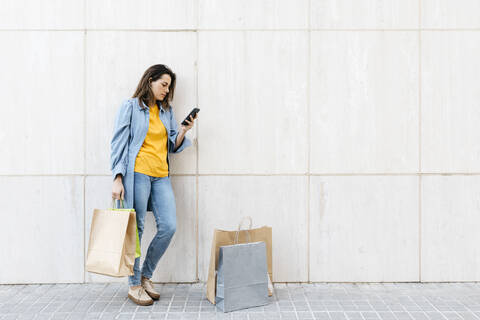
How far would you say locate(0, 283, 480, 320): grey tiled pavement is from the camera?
11.5 ft

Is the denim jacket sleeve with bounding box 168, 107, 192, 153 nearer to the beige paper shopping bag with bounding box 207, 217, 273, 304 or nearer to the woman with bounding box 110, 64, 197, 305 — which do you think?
the woman with bounding box 110, 64, 197, 305

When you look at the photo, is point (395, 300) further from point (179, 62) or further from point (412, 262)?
point (179, 62)

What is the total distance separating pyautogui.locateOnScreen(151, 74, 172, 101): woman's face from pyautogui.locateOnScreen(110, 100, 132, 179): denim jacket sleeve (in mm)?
334

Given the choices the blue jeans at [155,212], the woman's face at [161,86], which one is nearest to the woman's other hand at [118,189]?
the blue jeans at [155,212]

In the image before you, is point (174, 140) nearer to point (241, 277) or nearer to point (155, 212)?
point (155, 212)

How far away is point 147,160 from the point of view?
12.6 feet

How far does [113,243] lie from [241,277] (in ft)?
3.89

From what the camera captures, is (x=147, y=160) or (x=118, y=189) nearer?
(x=118, y=189)

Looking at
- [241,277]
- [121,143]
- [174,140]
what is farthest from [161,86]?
[241,277]

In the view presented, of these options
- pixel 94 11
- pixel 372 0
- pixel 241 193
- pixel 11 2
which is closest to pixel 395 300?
pixel 241 193

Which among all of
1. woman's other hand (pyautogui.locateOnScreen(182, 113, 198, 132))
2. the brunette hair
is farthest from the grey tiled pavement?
the brunette hair

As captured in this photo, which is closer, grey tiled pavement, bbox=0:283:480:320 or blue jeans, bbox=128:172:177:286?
grey tiled pavement, bbox=0:283:480:320

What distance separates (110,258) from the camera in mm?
3463

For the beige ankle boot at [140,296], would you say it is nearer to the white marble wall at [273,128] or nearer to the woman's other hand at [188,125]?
the white marble wall at [273,128]
